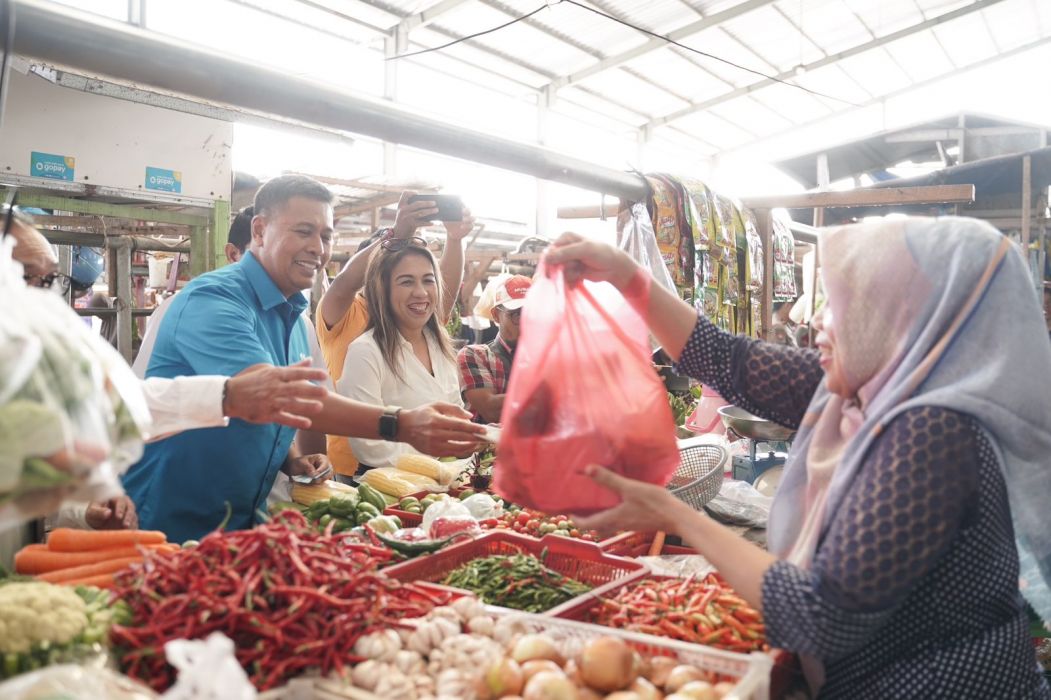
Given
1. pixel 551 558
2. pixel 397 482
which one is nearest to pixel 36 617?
pixel 551 558

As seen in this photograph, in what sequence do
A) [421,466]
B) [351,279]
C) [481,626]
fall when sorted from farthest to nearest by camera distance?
[351,279]
[421,466]
[481,626]

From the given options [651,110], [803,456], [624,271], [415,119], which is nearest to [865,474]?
[803,456]

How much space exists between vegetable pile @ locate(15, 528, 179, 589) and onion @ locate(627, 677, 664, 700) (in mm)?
1241

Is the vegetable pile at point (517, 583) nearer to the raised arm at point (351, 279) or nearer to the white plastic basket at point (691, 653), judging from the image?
the white plastic basket at point (691, 653)

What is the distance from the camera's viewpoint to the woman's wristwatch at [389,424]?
264 centimetres

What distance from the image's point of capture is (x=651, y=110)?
1830cm

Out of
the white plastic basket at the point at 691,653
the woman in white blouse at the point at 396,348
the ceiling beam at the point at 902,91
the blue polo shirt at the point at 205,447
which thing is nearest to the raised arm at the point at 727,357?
the white plastic basket at the point at 691,653

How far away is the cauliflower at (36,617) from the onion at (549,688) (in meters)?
0.92

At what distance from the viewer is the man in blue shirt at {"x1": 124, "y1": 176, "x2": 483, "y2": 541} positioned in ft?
8.77

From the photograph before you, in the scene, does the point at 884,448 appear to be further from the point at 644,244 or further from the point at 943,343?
the point at 644,244

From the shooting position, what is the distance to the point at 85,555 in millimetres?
2131

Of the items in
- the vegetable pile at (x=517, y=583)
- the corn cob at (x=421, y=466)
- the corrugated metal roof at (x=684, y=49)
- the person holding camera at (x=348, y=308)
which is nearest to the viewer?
the vegetable pile at (x=517, y=583)

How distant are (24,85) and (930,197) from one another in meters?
4.45

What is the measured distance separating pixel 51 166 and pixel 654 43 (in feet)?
41.4
